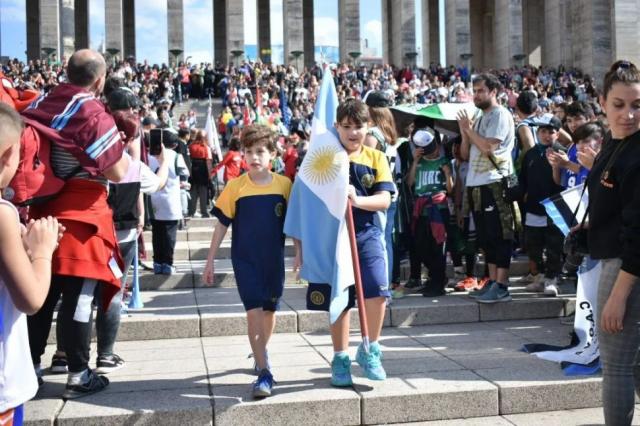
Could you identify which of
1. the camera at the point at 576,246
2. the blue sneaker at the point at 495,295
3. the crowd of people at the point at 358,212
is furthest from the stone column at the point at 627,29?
the camera at the point at 576,246

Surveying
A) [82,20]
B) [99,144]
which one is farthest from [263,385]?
[82,20]

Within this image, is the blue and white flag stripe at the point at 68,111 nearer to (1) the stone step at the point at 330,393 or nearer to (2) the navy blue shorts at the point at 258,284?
(2) the navy blue shorts at the point at 258,284

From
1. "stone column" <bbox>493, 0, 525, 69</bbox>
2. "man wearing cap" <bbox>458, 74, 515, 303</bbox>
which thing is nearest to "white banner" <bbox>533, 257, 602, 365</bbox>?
"man wearing cap" <bbox>458, 74, 515, 303</bbox>

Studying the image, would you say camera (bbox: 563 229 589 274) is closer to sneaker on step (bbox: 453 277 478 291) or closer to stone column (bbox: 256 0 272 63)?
sneaker on step (bbox: 453 277 478 291)

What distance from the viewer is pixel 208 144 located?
49.9 ft

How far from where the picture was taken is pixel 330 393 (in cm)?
456

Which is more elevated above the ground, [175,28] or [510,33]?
[175,28]

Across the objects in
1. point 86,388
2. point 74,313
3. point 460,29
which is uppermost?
point 460,29

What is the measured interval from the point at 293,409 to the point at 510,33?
37792 mm

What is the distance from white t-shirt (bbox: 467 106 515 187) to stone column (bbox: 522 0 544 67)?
4305 centimetres

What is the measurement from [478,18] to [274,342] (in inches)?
1960

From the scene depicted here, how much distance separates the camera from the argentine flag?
457 cm

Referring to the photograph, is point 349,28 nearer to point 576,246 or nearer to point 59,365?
point 59,365

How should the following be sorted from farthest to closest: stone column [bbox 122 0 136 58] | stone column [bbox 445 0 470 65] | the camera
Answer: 1. stone column [bbox 122 0 136 58]
2. stone column [bbox 445 0 470 65]
3. the camera
